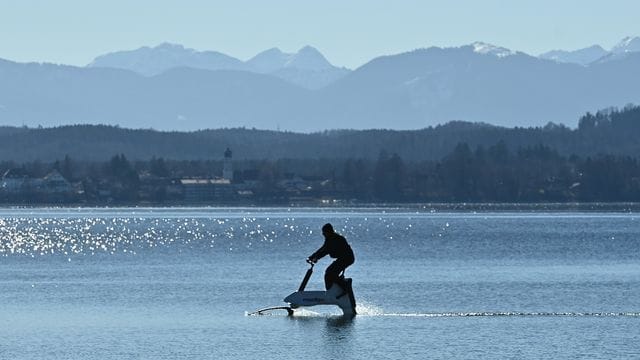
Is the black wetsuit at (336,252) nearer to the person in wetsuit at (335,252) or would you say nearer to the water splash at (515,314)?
the person in wetsuit at (335,252)

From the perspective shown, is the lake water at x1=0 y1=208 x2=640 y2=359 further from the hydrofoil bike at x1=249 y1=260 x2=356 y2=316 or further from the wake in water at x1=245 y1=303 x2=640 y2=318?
the hydrofoil bike at x1=249 y1=260 x2=356 y2=316

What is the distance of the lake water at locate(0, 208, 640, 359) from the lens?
4147cm

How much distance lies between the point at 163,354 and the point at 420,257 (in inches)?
2195

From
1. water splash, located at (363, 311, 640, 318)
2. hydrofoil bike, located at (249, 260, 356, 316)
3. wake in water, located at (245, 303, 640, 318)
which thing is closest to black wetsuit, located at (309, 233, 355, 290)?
hydrofoil bike, located at (249, 260, 356, 316)

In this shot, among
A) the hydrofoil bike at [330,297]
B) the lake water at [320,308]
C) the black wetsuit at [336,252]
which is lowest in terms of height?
the lake water at [320,308]

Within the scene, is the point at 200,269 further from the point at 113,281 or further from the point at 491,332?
the point at 491,332

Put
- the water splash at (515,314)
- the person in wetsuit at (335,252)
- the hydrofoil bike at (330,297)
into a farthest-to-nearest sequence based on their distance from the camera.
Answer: the water splash at (515,314)
the hydrofoil bike at (330,297)
the person in wetsuit at (335,252)

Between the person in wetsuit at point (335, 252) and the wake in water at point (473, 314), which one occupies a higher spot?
the person in wetsuit at point (335, 252)

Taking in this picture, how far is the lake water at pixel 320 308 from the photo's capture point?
136ft

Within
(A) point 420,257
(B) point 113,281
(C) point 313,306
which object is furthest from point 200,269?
(C) point 313,306

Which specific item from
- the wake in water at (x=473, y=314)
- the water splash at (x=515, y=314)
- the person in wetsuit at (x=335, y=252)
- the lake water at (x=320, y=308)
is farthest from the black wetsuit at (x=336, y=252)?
the water splash at (x=515, y=314)

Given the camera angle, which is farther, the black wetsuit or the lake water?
the black wetsuit

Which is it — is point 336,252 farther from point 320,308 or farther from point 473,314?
point 320,308

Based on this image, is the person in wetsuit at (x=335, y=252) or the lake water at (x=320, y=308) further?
the person in wetsuit at (x=335, y=252)
